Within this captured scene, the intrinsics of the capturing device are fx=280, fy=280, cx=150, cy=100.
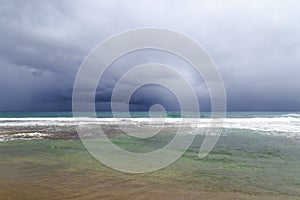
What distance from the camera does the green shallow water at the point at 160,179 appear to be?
929cm

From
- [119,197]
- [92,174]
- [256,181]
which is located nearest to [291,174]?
[256,181]

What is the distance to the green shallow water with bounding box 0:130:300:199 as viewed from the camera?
929 centimetres

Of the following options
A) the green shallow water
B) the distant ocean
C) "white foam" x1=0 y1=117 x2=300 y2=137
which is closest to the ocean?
the green shallow water

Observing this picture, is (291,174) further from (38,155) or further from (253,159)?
(38,155)

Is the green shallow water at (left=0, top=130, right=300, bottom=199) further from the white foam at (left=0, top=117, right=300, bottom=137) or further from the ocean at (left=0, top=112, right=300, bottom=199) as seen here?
the white foam at (left=0, top=117, right=300, bottom=137)

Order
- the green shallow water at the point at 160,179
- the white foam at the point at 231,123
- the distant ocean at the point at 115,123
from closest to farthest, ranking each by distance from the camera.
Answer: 1. the green shallow water at the point at 160,179
2. the distant ocean at the point at 115,123
3. the white foam at the point at 231,123

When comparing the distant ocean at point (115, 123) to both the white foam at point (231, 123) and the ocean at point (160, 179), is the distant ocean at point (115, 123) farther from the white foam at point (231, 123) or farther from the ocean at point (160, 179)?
the ocean at point (160, 179)

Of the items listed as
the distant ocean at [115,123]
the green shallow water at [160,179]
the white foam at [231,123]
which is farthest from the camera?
the white foam at [231,123]

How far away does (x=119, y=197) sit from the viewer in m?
8.97

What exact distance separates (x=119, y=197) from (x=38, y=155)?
10201 mm

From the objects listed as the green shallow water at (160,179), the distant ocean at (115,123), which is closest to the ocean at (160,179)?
the green shallow water at (160,179)

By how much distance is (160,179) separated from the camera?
11.2 metres

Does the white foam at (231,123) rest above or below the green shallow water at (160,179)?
above

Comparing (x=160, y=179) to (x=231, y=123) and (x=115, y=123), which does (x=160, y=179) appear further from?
(x=231, y=123)
